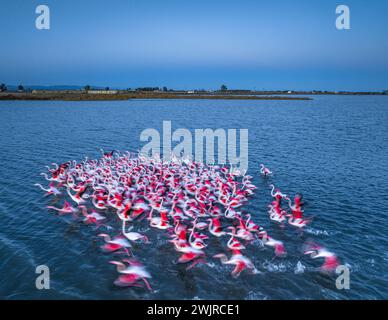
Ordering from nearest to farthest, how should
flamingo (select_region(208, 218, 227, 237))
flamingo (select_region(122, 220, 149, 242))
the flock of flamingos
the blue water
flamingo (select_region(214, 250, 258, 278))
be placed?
the blue water, flamingo (select_region(214, 250, 258, 278)), the flock of flamingos, flamingo (select_region(122, 220, 149, 242)), flamingo (select_region(208, 218, 227, 237))

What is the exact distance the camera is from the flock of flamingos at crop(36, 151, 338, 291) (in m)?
11.2

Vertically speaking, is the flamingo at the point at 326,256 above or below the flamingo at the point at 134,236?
below

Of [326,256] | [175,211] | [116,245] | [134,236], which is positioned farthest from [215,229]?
[326,256]

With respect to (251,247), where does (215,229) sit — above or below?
above

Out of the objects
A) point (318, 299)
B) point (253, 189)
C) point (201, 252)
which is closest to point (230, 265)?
point (201, 252)

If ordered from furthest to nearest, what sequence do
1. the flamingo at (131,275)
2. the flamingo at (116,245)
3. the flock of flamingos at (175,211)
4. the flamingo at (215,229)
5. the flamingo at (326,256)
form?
the flamingo at (215,229) < the flamingo at (116,245) < the flock of flamingos at (175,211) < the flamingo at (326,256) < the flamingo at (131,275)

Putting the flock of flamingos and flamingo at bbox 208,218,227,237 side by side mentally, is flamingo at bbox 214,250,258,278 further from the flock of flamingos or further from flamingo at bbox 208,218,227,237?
flamingo at bbox 208,218,227,237

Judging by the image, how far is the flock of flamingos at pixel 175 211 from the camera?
11.2 metres

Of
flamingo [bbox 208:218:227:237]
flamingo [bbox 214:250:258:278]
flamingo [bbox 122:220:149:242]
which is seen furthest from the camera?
flamingo [bbox 208:218:227:237]

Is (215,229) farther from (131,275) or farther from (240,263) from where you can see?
(131,275)

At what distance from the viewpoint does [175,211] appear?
14820mm

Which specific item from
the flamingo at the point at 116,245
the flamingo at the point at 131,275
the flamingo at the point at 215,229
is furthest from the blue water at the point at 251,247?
the flamingo at the point at 215,229

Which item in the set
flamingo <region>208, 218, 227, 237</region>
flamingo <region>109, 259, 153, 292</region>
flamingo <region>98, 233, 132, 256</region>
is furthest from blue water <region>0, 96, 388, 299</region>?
flamingo <region>208, 218, 227, 237</region>

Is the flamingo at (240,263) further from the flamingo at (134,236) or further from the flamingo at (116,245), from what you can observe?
the flamingo at (116,245)
